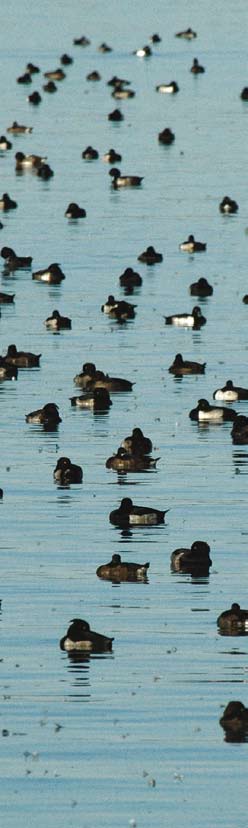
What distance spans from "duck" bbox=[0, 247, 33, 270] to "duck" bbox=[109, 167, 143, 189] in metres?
22.7

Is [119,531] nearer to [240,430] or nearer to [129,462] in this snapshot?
[129,462]

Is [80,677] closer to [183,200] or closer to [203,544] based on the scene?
[203,544]

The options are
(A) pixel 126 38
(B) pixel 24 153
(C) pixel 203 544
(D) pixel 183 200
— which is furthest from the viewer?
(A) pixel 126 38

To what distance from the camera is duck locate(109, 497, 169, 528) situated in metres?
45.2

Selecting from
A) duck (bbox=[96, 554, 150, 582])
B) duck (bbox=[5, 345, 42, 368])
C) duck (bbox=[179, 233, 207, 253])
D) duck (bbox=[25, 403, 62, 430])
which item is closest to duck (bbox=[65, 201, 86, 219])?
duck (bbox=[179, 233, 207, 253])

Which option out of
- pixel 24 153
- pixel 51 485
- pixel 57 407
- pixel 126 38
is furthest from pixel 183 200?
pixel 126 38

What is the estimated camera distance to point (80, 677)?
1375 inches

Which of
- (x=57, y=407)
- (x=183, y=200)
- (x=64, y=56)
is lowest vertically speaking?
(x=57, y=407)

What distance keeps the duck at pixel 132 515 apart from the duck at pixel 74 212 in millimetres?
51559

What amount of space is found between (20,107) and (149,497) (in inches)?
3995

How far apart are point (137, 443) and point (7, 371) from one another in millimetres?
13435

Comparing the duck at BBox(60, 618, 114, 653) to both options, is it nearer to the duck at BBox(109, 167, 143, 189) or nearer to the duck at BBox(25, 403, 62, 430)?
the duck at BBox(25, 403, 62, 430)

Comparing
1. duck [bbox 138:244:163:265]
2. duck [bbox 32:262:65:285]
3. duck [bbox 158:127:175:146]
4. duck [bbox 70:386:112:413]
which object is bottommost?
duck [bbox 70:386:112:413]

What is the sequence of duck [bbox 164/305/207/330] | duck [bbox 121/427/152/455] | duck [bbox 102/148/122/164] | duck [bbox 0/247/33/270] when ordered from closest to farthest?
duck [bbox 121/427/152/455] → duck [bbox 164/305/207/330] → duck [bbox 0/247/33/270] → duck [bbox 102/148/122/164]
